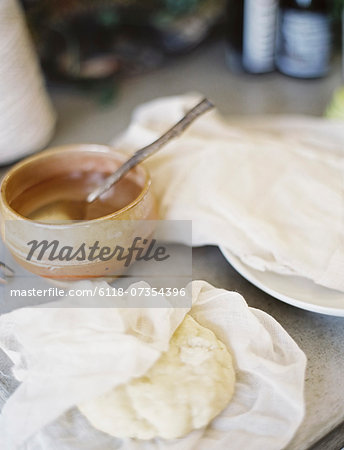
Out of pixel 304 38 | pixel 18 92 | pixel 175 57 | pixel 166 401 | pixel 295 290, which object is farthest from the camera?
pixel 175 57

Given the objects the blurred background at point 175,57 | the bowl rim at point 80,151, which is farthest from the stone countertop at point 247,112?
the bowl rim at point 80,151

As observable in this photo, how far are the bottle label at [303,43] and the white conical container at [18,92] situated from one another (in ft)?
1.29

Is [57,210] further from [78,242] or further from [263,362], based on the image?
[263,362]

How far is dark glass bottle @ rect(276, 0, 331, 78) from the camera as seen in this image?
755mm

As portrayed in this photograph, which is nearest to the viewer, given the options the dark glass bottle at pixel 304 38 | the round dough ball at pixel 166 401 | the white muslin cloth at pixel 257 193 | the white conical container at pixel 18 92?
the round dough ball at pixel 166 401

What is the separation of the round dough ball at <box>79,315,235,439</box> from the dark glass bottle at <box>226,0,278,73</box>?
59 centimetres

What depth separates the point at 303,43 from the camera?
2.57 feet

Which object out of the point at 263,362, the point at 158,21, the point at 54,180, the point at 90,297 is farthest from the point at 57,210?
the point at 158,21

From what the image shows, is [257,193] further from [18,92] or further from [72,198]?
[18,92]

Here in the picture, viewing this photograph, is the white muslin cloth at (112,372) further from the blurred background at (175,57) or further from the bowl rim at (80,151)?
the blurred background at (175,57)

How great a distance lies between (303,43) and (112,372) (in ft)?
2.07

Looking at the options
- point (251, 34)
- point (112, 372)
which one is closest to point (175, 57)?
point (251, 34)

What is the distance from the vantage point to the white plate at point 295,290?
1.40ft

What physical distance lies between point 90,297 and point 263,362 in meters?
0.15
